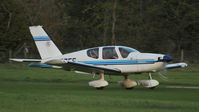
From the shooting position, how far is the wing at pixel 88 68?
2123 centimetres

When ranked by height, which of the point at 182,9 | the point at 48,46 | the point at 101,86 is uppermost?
the point at 182,9

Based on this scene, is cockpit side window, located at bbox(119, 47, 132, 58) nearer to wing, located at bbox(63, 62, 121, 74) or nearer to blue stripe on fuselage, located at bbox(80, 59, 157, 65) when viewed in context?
blue stripe on fuselage, located at bbox(80, 59, 157, 65)

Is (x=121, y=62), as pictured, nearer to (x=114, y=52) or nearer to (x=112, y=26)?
(x=114, y=52)

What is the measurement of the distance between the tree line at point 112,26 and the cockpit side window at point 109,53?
19.6 meters

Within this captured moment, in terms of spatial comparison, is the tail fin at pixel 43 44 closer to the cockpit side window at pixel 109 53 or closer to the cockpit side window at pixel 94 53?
the cockpit side window at pixel 94 53

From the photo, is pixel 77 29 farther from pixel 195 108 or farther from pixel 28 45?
pixel 195 108

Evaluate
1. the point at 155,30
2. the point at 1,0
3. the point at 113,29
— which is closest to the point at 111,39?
the point at 113,29

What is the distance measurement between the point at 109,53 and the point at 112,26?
2845 centimetres

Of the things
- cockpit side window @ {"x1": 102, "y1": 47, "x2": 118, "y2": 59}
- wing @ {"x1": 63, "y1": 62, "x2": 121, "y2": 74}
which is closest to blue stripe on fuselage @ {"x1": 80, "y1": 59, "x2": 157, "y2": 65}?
cockpit side window @ {"x1": 102, "y1": 47, "x2": 118, "y2": 59}

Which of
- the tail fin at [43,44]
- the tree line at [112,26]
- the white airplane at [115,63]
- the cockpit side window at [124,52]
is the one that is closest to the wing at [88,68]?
the white airplane at [115,63]

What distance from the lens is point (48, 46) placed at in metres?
23.9

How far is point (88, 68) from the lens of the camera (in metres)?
21.6

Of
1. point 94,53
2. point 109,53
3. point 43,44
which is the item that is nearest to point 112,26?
point 43,44

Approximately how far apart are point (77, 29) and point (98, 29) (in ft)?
7.91
